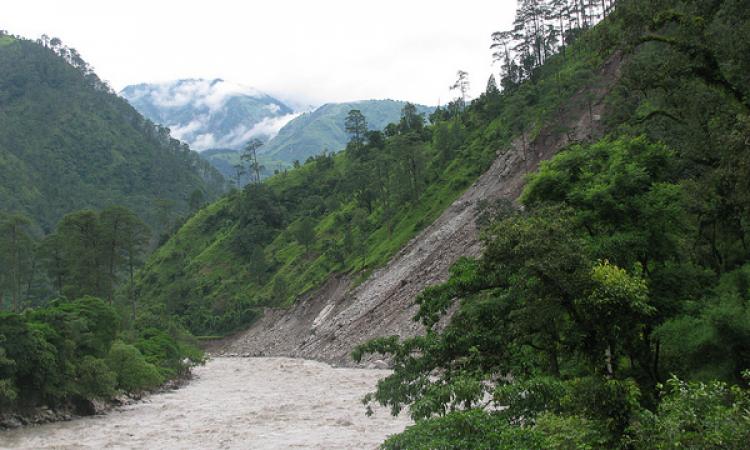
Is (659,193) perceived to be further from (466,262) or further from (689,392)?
(689,392)

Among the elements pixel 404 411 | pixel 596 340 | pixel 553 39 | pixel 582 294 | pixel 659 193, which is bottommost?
pixel 404 411

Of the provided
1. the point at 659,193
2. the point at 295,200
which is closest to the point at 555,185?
the point at 659,193

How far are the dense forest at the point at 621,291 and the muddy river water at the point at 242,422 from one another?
31.0ft

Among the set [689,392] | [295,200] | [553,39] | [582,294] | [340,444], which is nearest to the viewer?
[689,392]

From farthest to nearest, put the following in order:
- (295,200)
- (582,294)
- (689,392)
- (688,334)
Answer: (295,200) < (688,334) < (582,294) < (689,392)

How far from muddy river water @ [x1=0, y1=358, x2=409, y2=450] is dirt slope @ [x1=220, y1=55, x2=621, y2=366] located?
639 inches

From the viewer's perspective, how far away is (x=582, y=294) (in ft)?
55.9

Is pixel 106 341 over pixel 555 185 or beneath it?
beneath

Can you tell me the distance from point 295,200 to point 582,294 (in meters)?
144

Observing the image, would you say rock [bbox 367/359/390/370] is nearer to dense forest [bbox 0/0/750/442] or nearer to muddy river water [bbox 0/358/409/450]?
muddy river water [bbox 0/358/409/450]

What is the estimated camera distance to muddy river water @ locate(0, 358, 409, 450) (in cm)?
3180

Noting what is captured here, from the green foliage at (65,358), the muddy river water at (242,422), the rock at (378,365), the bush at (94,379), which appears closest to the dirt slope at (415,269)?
the rock at (378,365)

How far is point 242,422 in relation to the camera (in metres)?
37.6

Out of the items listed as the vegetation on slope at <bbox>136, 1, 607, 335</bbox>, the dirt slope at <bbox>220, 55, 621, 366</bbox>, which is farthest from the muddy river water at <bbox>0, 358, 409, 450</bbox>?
the vegetation on slope at <bbox>136, 1, 607, 335</bbox>
